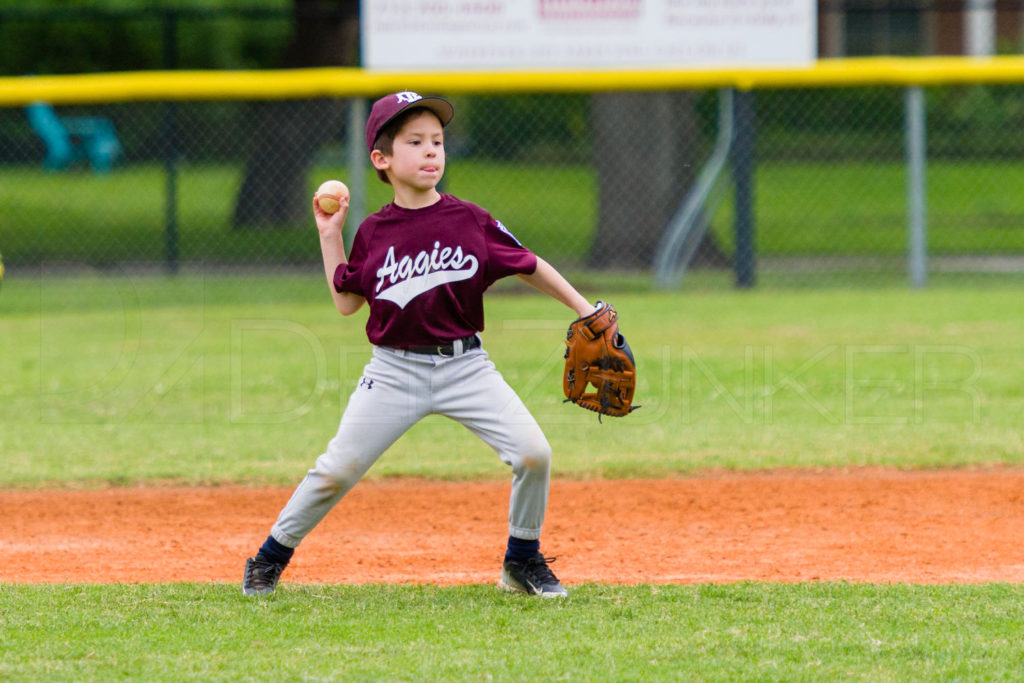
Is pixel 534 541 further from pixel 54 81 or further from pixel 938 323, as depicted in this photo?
pixel 54 81

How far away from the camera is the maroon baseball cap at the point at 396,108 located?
4.06m

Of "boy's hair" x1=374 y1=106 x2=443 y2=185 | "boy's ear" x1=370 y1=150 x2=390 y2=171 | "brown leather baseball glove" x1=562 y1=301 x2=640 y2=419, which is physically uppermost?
"boy's hair" x1=374 y1=106 x2=443 y2=185


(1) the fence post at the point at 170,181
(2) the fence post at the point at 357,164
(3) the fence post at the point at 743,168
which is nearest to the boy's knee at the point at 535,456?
(2) the fence post at the point at 357,164

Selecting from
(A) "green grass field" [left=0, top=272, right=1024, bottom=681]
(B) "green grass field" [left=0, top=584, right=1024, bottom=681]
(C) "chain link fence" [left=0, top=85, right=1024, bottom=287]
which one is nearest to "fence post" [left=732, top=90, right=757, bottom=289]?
(C) "chain link fence" [left=0, top=85, right=1024, bottom=287]

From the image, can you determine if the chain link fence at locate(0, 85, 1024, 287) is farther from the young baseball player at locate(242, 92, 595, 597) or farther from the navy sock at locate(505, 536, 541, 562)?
the navy sock at locate(505, 536, 541, 562)

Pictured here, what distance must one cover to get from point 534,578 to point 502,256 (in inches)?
40.6

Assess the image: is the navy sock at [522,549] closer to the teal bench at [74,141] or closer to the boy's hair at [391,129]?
the boy's hair at [391,129]

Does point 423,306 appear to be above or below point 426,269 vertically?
below

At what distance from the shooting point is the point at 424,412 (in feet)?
13.6

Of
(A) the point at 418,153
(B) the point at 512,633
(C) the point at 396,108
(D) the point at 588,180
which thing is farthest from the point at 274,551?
(D) the point at 588,180

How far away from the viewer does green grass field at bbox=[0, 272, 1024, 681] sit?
359 cm

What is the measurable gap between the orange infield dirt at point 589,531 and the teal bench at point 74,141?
1406cm

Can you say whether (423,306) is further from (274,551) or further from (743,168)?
(743,168)

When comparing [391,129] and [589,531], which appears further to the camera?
[589,531]
